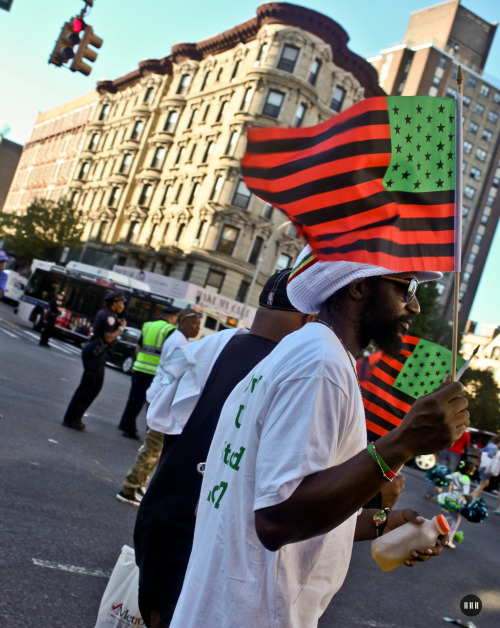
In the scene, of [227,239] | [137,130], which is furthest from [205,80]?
[227,239]

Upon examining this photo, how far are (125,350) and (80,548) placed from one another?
16.3m

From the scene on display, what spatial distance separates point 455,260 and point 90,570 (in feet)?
11.0

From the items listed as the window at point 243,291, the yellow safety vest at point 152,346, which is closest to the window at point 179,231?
the window at point 243,291

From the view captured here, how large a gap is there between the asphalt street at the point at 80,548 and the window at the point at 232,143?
30582 mm

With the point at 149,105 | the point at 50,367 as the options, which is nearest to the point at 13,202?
the point at 149,105

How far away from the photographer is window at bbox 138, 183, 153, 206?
46.4 metres

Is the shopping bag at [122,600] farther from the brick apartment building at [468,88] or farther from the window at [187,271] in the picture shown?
the brick apartment building at [468,88]

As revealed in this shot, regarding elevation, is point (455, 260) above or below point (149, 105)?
below

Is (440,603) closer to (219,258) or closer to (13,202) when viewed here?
(219,258)

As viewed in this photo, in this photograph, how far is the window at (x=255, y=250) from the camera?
39.0 meters

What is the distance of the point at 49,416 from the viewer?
8.95m

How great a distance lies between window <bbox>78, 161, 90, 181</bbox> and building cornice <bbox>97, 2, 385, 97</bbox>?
13874 millimetres

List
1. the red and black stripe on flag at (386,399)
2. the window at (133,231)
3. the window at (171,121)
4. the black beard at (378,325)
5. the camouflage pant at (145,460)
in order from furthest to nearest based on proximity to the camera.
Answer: the window at (171,121) → the window at (133,231) → the camouflage pant at (145,460) → the red and black stripe on flag at (386,399) → the black beard at (378,325)

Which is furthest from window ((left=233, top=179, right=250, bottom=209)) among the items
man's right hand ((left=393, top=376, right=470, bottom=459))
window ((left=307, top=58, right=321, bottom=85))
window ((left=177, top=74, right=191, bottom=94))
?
man's right hand ((left=393, top=376, right=470, bottom=459))
